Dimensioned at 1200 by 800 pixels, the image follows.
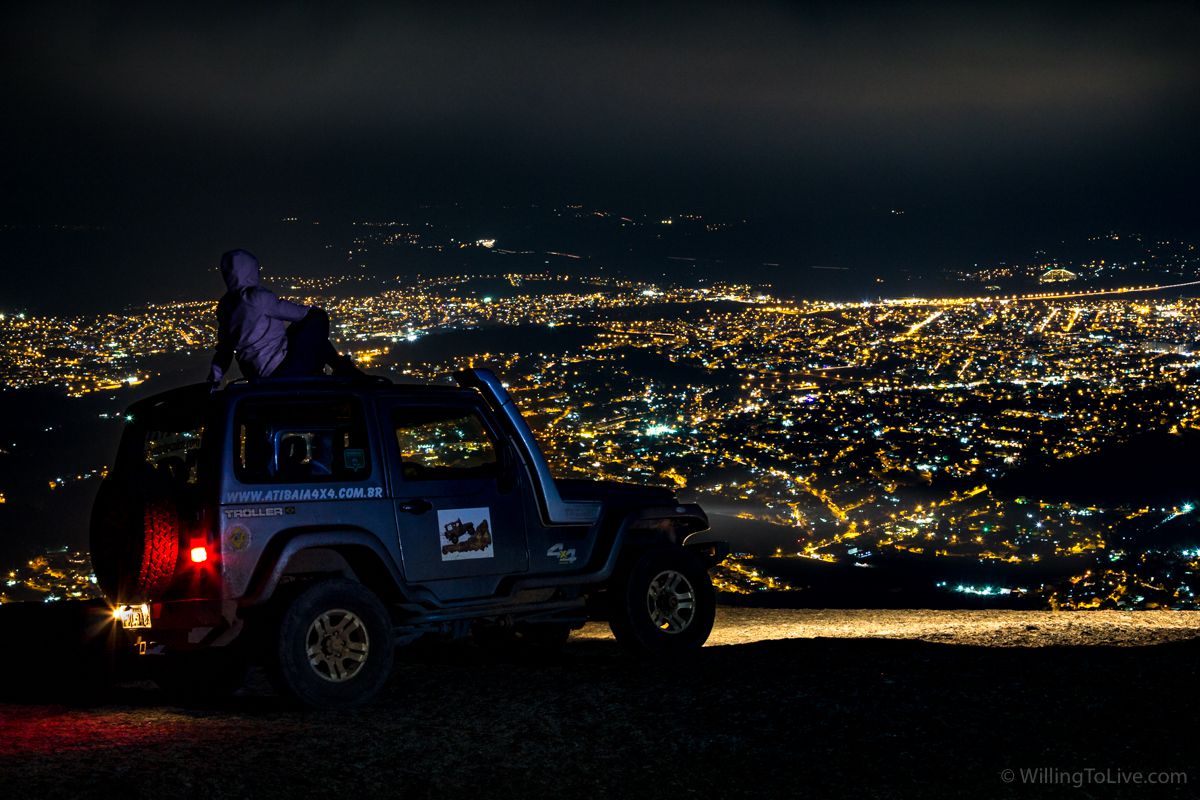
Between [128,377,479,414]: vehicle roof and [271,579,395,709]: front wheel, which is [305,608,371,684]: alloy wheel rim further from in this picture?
[128,377,479,414]: vehicle roof

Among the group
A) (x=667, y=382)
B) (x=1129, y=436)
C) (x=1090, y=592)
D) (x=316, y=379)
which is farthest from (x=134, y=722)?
(x=667, y=382)

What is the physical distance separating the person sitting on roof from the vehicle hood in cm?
196

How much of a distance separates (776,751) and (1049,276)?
441 feet

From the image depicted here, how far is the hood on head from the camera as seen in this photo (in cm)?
952

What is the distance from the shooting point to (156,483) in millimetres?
8102

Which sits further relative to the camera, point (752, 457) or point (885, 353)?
point (885, 353)

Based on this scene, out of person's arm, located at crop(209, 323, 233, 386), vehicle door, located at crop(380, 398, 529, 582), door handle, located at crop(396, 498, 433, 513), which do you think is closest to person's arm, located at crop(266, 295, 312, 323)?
person's arm, located at crop(209, 323, 233, 386)

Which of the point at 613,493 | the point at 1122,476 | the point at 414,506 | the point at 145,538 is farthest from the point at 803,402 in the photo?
the point at 145,538

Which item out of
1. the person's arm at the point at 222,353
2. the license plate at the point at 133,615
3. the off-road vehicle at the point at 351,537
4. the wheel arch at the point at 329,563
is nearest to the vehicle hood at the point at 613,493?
the off-road vehicle at the point at 351,537

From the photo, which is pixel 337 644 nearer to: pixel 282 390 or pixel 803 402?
pixel 282 390

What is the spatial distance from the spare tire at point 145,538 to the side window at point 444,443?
5.56 feet

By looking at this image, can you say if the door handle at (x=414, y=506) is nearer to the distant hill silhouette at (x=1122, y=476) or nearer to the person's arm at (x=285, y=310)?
the person's arm at (x=285, y=310)

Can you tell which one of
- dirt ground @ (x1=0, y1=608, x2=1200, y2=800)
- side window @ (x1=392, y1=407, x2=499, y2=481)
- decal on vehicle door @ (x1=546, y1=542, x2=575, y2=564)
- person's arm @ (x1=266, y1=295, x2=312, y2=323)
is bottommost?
dirt ground @ (x1=0, y1=608, x2=1200, y2=800)

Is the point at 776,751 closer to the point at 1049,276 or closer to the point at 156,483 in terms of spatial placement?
the point at 156,483
